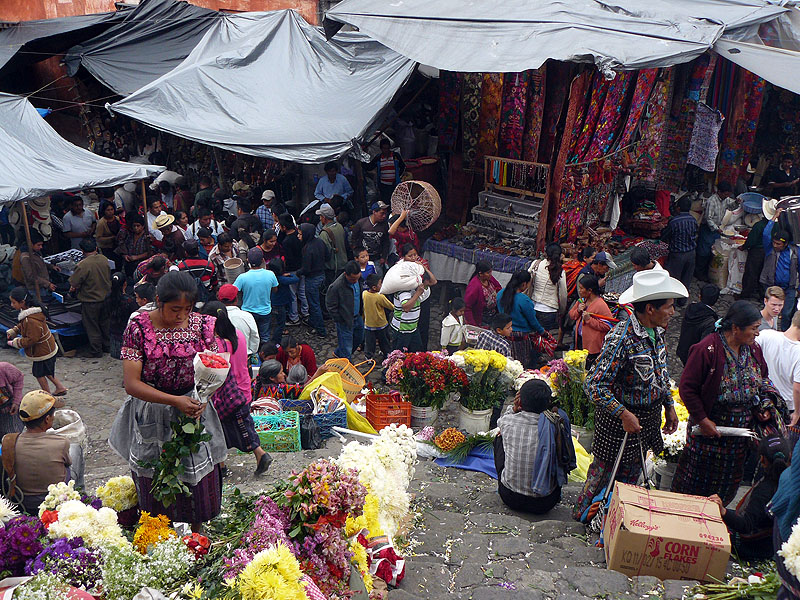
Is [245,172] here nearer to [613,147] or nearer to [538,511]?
[613,147]

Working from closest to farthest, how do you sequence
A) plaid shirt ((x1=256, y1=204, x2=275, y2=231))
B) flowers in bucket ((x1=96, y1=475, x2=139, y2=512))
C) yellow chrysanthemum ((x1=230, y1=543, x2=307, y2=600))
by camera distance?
1. yellow chrysanthemum ((x1=230, y1=543, x2=307, y2=600))
2. flowers in bucket ((x1=96, y1=475, x2=139, y2=512))
3. plaid shirt ((x1=256, y1=204, x2=275, y2=231))

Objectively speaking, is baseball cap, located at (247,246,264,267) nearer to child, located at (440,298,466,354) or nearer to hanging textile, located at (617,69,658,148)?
child, located at (440,298,466,354)

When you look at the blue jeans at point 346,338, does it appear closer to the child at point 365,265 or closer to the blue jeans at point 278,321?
the child at point 365,265

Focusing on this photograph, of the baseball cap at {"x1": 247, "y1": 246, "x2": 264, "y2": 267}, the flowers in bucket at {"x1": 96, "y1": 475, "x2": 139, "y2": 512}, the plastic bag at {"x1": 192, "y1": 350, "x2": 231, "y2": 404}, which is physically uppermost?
the plastic bag at {"x1": 192, "y1": 350, "x2": 231, "y2": 404}

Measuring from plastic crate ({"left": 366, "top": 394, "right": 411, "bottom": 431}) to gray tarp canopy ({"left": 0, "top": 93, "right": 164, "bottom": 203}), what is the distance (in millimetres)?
4637

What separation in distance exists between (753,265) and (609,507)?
722 centimetres

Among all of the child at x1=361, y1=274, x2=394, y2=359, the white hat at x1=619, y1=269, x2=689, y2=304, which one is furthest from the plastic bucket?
the white hat at x1=619, y1=269, x2=689, y2=304

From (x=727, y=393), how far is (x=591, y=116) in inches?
229

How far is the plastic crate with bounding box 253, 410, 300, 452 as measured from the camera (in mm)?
6402

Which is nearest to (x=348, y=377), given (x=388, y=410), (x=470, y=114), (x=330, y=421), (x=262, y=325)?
(x=388, y=410)

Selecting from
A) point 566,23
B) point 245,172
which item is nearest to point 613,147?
point 566,23

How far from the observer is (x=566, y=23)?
377 inches

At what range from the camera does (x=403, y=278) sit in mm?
8344

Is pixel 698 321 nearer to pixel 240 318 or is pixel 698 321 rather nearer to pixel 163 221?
pixel 240 318
